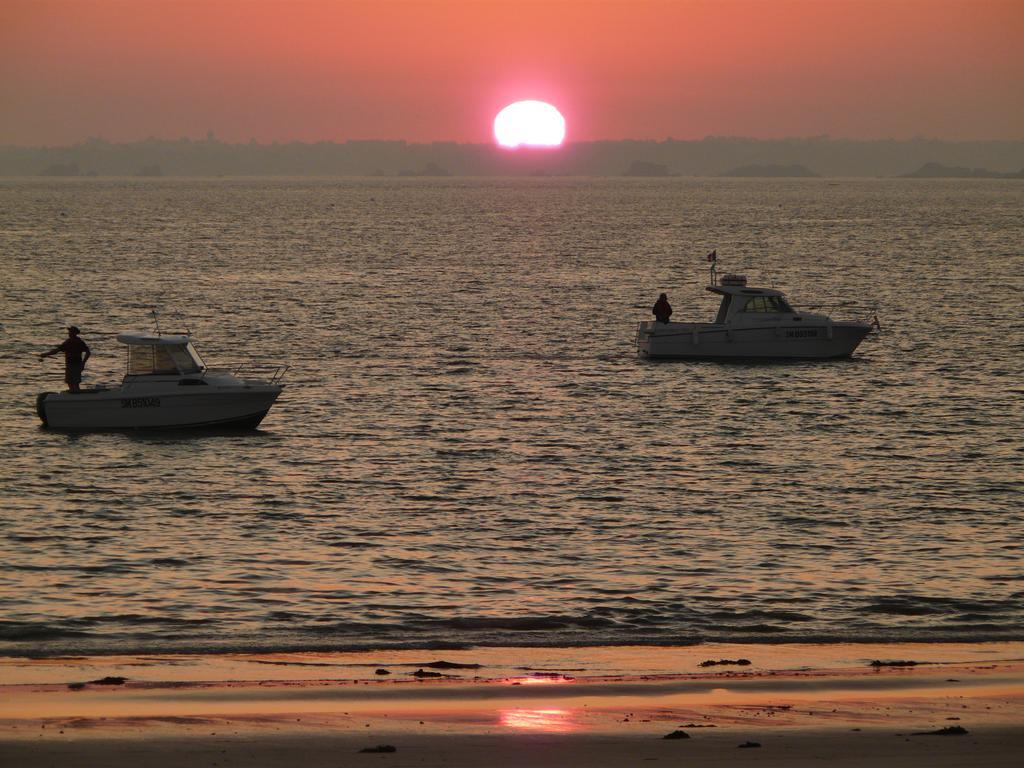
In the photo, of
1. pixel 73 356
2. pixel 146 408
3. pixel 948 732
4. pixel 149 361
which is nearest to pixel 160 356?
pixel 149 361

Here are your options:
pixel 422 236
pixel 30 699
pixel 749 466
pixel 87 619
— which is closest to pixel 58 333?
pixel 749 466

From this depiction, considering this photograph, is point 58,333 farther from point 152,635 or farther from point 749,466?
point 152,635

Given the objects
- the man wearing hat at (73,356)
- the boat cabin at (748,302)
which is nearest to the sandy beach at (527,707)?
the man wearing hat at (73,356)

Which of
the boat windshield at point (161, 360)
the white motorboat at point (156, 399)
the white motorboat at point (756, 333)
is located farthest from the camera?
the white motorboat at point (756, 333)

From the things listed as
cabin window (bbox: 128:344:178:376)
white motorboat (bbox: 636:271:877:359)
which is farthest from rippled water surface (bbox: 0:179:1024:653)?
cabin window (bbox: 128:344:178:376)

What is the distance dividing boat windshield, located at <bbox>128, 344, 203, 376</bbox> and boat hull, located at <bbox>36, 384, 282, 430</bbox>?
654 millimetres

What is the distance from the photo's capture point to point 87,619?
21719 millimetres

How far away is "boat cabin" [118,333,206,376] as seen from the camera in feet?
128

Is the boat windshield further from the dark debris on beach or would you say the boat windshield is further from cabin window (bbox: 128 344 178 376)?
the dark debris on beach

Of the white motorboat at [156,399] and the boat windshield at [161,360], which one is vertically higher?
the boat windshield at [161,360]

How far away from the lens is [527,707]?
659 inches

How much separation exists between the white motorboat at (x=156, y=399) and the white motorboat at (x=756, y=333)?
846 inches

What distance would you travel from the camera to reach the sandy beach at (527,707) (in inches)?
575

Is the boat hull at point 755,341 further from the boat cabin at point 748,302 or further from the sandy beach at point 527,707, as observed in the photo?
the sandy beach at point 527,707
